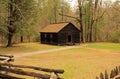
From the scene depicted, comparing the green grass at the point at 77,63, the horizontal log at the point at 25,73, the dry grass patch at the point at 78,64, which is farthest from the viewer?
the green grass at the point at 77,63

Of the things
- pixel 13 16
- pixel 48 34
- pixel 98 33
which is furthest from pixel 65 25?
pixel 98 33

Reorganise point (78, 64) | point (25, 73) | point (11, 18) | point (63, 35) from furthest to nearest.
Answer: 1. point (63, 35)
2. point (11, 18)
3. point (78, 64)
4. point (25, 73)

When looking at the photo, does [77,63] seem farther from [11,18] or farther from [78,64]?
[11,18]

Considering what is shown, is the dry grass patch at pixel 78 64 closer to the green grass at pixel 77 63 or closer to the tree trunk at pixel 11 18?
the green grass at pixel 77 63

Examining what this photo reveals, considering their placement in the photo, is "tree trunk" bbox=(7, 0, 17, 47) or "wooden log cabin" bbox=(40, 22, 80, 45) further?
"wooden log cabin" bbox=(40, 22, 80, 45)

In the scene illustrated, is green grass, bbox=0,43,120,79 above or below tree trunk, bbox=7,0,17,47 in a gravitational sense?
below

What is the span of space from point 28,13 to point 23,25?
239 centimetres

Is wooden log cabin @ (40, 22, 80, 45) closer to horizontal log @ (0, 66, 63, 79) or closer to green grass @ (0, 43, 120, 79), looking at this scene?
green grass @ (0, 43, 120, 79)

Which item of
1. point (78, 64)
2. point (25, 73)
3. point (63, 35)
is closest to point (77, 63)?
point (78, 64)

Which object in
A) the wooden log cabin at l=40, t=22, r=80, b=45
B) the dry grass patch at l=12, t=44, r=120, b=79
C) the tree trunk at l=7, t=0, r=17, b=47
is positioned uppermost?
the tree trunk at l=7, t=0, r=17, b=47

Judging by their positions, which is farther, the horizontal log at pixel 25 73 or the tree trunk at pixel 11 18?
the tree trunk at pixel 11 18

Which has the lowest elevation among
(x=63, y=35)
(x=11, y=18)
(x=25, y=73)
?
(x=25, y=73)

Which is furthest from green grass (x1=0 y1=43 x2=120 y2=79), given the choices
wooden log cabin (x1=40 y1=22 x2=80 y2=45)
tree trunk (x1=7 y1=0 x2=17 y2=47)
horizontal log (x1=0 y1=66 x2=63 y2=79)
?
wooden log cabin (x1=40 y1=22 x2=80 y2=45)

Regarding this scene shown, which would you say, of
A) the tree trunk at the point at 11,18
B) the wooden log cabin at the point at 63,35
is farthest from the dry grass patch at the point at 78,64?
the wooden log cabin at the point at 63,35
